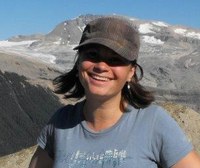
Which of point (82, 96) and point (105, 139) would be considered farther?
point (82, 96)

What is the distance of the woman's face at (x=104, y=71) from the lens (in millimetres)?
2785

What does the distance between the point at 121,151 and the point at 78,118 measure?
0.35 meters

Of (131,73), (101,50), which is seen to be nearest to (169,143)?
(131,73)

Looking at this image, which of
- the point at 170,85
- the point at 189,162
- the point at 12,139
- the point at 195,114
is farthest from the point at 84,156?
the point at 170,85

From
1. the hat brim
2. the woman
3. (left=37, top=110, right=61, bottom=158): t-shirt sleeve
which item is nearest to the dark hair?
the woman

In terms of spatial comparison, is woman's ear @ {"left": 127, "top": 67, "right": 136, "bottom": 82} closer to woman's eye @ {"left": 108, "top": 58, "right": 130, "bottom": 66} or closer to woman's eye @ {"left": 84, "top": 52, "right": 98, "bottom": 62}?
woman's eye @ {"left": 108, "top": 58, "right": 130, "bottom": 66}

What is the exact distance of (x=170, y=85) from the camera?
156m

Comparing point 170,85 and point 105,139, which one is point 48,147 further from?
point 170,85

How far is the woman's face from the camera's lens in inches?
110

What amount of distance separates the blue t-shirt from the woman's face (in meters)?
0.15

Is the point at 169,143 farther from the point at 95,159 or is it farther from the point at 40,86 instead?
the point at 40,86

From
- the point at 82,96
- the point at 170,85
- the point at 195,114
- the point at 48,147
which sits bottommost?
the point at 170,85

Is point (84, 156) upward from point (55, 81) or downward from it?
downward

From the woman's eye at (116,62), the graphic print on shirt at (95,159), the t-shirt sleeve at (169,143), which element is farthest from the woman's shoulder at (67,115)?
the t-shirt sleeve at (169,143)
